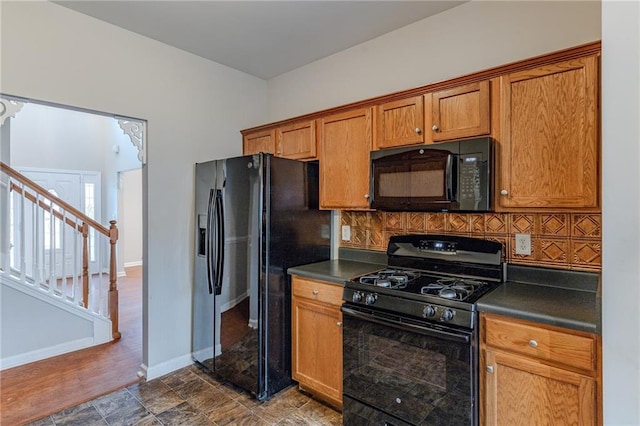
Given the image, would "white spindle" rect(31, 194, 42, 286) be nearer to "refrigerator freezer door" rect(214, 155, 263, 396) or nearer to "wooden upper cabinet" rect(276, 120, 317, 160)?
"refrigerator freezer door" rect(214, 155, 263, 396)

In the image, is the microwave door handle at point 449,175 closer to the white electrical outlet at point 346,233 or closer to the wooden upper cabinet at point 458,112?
the wooden upper cabinet at point 458,112

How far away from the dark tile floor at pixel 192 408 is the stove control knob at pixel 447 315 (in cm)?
111

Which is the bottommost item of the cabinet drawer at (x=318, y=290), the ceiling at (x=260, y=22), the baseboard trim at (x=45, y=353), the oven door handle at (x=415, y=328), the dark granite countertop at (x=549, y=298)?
the baseboard trim at (x=45, y=353)

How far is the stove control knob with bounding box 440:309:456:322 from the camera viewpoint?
1.66 metres

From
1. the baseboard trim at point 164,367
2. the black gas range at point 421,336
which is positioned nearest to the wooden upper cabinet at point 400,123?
the black gas range at point 421,336

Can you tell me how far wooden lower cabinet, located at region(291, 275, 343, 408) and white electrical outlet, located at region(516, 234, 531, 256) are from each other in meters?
1.15

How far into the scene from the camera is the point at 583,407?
54.3 inches

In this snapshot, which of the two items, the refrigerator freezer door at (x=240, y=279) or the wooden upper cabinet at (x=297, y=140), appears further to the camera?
the wooden upper cabinet at (x=297, y=140)

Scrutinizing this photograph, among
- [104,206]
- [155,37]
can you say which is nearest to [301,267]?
[155,37]

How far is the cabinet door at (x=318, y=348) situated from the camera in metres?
2.27

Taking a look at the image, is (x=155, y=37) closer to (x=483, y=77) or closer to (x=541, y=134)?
(x=483, y=77)

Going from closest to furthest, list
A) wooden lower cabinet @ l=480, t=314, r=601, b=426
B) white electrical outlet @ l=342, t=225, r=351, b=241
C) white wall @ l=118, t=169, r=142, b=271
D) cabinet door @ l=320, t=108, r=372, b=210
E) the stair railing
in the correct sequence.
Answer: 1. wooden lower cabinet @ l=480, t=314, r=601, b=426
2. cabinet door @ l=320, t=108, r=372, b=210
3. white electrical outlet @ l=342, t=225, r=351, b=241
4. the stair railing
5. white wall @ l=118, t=169, r=142, b=271

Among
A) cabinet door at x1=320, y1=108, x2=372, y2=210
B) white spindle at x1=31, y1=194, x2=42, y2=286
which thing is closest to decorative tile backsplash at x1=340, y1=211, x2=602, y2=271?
cabinet door at x1=320, y1=108, x2=372, y2=210

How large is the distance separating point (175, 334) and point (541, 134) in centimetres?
305
